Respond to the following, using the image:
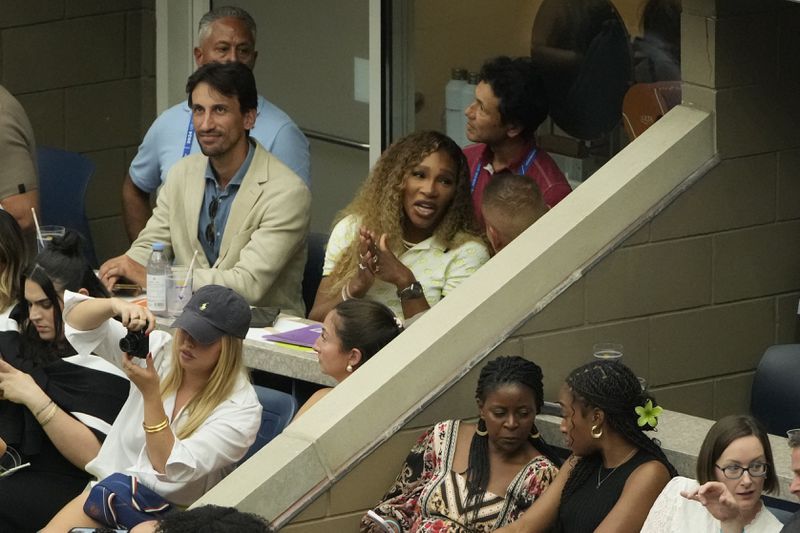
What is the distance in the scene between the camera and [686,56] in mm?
6398

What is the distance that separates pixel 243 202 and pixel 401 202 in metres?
0.74

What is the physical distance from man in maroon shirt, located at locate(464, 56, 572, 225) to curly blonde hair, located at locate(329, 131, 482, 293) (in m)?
0.17

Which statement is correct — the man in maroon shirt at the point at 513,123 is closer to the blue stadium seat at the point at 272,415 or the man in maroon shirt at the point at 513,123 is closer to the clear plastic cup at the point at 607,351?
the clear plastic cup at the point at 607,351

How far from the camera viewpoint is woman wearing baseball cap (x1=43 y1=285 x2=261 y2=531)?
586cm

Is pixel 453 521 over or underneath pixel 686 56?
underneath

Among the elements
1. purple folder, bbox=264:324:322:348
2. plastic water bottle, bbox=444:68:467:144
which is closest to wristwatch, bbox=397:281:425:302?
purple folder, bbox=264:324:322:348

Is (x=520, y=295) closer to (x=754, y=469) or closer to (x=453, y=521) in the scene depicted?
(x=453, y=521)

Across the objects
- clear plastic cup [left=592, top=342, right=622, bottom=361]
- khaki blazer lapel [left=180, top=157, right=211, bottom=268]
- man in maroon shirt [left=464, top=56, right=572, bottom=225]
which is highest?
man in maroon shirt [left=464, top=56, right=572, bottom=225]

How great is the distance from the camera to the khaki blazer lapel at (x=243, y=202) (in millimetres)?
7316

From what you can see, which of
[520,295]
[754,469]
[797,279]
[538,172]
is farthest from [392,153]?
[754,469]

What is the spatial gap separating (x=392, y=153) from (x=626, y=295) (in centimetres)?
126

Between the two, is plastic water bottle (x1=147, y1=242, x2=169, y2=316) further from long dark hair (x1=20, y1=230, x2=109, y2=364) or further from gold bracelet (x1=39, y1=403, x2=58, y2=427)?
gold bracelet (x1=39, y1=403, x2=58, y2=427)

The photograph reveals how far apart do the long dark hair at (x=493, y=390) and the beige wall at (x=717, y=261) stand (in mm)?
295

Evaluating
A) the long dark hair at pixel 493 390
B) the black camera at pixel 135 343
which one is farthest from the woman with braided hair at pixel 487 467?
the black camera at pixel 135 343
